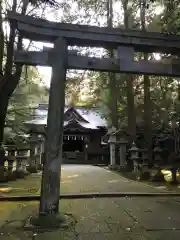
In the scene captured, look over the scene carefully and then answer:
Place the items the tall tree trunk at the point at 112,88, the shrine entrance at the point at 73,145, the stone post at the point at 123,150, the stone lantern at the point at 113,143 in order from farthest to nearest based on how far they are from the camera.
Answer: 1. the shrine entrance at the point at 73,145
2. the tall tree trunk at the point at 112,88
3. the stone lantern at the point at 113,143
4. the stone post at the point at 123,150

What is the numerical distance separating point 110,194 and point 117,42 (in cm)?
420

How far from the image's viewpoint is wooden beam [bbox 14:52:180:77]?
539 cm

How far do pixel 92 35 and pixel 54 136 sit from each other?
216 centimetres

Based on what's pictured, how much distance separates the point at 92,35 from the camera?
555 centimetres

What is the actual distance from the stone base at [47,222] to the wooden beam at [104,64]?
2890mm

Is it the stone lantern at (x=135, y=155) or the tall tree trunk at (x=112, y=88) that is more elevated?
the tall tree trunk at (x=112, y=88)

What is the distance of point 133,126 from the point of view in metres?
18.1

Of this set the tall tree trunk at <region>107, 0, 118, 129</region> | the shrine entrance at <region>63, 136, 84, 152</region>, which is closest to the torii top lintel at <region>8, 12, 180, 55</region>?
the tall tree trunk at <region>107, 0, 118, 129</region>

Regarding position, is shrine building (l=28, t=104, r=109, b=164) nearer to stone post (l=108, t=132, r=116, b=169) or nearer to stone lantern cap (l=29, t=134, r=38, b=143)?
stone post (l=108, t=132, r=116, b=169)

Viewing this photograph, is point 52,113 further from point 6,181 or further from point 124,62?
point 6,181

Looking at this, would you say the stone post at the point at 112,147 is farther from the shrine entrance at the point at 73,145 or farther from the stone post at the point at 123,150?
the shrine entrance at the point at 73,145

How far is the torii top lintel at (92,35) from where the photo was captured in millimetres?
5328

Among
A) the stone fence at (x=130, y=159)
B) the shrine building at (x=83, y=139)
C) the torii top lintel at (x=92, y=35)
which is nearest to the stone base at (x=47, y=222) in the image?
the torii top lintel at (x=92, y=35)

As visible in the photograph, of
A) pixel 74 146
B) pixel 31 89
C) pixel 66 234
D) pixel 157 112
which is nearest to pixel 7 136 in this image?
pixel 31 89
